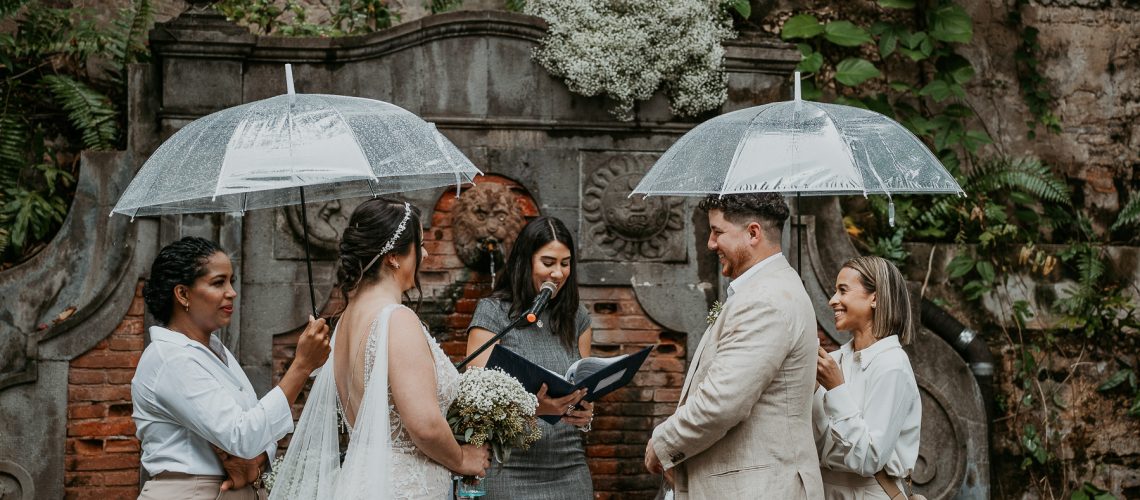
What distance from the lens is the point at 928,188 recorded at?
4.27 m

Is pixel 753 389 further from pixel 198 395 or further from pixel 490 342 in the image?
pixel 198 395

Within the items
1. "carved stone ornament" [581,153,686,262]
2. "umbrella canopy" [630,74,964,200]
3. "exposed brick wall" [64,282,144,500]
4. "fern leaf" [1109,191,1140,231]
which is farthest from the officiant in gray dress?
"fern leaf" [1109,191,1140,231]

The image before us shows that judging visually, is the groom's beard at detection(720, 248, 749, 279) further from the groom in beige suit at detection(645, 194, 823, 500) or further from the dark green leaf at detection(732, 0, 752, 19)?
the dark green leaf at detection(732, 0, 752, 19)

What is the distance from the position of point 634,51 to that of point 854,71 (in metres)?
1.91

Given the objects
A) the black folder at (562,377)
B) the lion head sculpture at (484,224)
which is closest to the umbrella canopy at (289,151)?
the black folder at (562,377)

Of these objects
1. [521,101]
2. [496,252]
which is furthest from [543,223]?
[521,101]

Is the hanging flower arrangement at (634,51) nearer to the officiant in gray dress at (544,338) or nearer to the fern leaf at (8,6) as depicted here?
the officiant in gray dress at (544,338)

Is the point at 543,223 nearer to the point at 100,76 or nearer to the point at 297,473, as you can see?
the point at 297,473

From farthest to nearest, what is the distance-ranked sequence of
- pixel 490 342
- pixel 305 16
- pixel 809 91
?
1. pixel 809 91
2. pixel 305 16
3. pixel 490 342

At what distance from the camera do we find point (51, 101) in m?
6.94

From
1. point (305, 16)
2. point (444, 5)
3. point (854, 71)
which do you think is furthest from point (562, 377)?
point (854, 71)

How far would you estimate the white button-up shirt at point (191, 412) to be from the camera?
145 inches

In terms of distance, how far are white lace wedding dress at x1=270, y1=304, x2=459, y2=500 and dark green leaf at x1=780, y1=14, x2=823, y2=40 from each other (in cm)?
475

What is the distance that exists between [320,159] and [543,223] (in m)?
1.61
